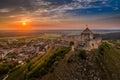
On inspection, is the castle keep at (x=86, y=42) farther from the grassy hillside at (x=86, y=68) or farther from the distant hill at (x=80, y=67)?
the grassy hillside at (x=86, y=68)

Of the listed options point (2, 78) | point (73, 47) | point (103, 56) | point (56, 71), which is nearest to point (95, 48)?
point (103, 56)

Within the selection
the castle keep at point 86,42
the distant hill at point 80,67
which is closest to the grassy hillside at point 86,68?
the distant hill at point 80,67

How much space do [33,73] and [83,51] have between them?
16.8 metres

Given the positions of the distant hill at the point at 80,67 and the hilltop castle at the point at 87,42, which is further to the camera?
the hilltop castle at the point at 87,42

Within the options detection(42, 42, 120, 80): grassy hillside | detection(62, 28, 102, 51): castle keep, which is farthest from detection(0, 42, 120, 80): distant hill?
detection(62, 28, 102, 51): castle keep

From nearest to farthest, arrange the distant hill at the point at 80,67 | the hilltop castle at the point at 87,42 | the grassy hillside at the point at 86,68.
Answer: the grassy hillside at the point at 86,68 → the distant hill at the point at 80,67 → the hilltop castle at the point at 87,42

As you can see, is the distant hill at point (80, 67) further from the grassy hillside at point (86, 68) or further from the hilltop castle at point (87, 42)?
the hilltop castle at point (87, 42)

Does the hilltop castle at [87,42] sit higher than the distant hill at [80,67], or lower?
higher

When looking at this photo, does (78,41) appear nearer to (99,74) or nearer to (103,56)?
(103,56)

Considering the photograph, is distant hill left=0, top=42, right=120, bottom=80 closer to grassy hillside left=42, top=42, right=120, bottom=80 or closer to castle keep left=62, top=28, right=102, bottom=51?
grassy hillside left=42, top=42, right=120, bottom=80

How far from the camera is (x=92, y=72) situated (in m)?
48.4

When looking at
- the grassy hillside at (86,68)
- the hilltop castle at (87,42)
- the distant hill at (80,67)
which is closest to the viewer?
the grassy hillside at (86,68)

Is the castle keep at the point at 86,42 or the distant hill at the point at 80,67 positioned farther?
the castle keep at the point at 86,42

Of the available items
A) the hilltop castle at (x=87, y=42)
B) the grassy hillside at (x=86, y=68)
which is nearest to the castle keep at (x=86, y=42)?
the hilltop castle at (x=87, y=42)
